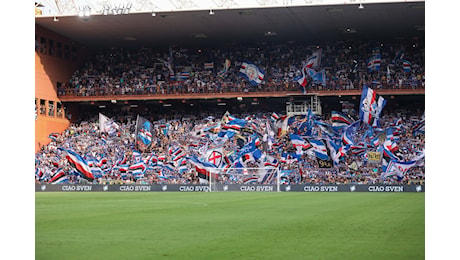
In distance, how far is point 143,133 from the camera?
43.0m

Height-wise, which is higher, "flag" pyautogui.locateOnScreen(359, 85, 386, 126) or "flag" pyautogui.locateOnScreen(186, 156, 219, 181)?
"flag" pyautogui.locateOnScreen(359, 85, 386, 126)

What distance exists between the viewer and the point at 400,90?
4344 centimetres

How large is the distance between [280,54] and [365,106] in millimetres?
10423

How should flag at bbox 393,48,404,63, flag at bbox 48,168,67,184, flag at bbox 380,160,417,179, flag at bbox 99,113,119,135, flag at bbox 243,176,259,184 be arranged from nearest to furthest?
flag at bbox 380,160,417,179 → flag at bbox 243,176,259,184 → flag at bbox 48,168,67,184 → flag at bbox 99,113,119,135 → flag at bbox 393,48,404,63

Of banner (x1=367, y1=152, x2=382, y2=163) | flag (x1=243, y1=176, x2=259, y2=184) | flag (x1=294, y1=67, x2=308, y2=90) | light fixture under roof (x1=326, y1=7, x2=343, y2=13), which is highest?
light fixture under roof (x1=326, y1=7, x2=343, y2=13)

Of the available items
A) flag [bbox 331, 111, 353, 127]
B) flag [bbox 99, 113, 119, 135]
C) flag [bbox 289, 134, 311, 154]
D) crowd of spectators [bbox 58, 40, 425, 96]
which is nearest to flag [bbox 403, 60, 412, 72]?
crowd of spectators [bbox 58, 40, 425, 96]

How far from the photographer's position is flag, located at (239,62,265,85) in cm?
4641

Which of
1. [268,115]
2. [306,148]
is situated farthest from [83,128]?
[306,148]

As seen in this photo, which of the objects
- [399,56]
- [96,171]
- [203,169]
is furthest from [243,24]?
[96,171]

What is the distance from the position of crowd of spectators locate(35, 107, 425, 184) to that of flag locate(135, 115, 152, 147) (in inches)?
16.5

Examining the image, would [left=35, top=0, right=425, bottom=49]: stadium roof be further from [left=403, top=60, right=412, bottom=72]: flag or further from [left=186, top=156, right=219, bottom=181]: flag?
[left=186, top=156, right=219, bottom=181]: flag
